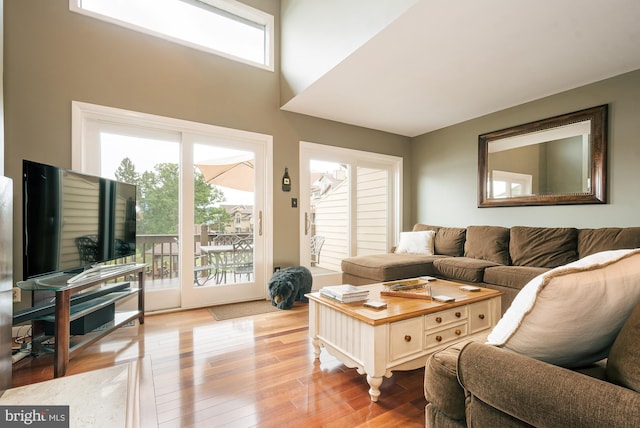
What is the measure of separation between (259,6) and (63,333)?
12.5ft

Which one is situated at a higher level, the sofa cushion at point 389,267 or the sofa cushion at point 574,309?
the sofa cushion at point 574,309

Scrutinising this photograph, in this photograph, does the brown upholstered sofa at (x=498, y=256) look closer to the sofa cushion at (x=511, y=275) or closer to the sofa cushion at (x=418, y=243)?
the sofa cushion at (x=511, y=275)

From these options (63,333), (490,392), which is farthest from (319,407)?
(63,333)

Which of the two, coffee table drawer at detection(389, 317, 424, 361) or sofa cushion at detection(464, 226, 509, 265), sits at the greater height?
sofa cushion at detection(464, 226, 509, 265)

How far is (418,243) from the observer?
13.1 ft

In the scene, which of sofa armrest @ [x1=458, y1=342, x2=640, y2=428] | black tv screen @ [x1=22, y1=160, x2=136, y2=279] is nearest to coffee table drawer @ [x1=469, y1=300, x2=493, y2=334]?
sofa armrest @ [x1=458, y1=342, x2=640, y2=428]

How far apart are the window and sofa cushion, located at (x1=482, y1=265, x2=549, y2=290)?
3.37m

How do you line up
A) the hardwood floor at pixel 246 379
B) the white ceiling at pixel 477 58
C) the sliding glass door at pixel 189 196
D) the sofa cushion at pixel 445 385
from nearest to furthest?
the sofa cushion at pixel 445 385 → the hardwood floor at pixel 246 379 → the white ceiling at pixel 477 58 → the sliding glass door at pixel 189 196

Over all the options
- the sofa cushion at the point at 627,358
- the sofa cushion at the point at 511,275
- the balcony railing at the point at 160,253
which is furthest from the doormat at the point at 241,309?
the sofa cushion at the point at 627,358

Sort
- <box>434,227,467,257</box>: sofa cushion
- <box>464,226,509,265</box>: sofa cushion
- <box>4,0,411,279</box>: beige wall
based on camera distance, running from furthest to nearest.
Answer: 1. <box>434,227,467,257</box>: sofa cushion
2. <box>464,226,509,265</box>: sofa cushion
3. <box>4,0,411,279</box>: beige wall

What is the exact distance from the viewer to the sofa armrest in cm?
65

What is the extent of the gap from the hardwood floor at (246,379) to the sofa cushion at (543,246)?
1979mm

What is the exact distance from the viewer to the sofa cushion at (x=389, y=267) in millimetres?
3205

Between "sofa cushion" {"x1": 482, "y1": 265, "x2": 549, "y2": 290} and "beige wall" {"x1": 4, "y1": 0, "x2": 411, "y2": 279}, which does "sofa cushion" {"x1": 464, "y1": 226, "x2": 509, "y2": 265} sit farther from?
"beige wall" {"x1": 4, "y1": 0, "x2": 411, "y2": 279}
